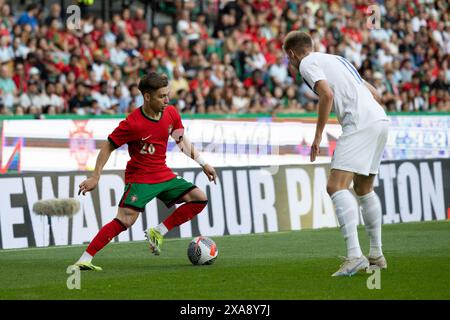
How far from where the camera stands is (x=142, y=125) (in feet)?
36.7

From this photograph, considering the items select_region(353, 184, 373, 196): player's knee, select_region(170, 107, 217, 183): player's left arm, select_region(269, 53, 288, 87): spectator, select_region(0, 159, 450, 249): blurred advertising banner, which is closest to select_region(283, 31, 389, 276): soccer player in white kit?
select_region(353, 184, 373, 196): player's knee

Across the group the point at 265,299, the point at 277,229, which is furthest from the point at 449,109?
the point at 265,299

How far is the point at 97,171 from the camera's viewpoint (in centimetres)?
1083

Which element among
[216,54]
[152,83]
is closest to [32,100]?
[216,54]

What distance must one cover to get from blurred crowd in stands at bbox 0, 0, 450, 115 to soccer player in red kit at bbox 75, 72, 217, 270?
9.42 m

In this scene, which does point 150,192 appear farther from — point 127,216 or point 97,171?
point 97,171

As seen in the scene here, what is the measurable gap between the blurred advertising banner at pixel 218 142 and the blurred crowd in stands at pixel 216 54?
555mm

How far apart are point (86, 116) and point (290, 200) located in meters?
5.30

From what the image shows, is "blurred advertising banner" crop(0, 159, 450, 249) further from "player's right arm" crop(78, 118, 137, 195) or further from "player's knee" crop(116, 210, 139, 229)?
"player's right arm" crop(78, 118, 137, 195)

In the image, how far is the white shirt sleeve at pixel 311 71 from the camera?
9.93 metres

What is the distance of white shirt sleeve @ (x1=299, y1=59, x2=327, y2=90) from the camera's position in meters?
9.93

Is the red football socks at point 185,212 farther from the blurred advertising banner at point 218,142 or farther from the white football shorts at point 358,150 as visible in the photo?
the blurred advertising banner at point 218,142

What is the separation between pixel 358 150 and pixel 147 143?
2.33 meters

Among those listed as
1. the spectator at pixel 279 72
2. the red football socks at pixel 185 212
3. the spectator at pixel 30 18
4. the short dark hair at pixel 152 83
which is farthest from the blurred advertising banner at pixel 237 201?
the spectator at pixel 30 18
